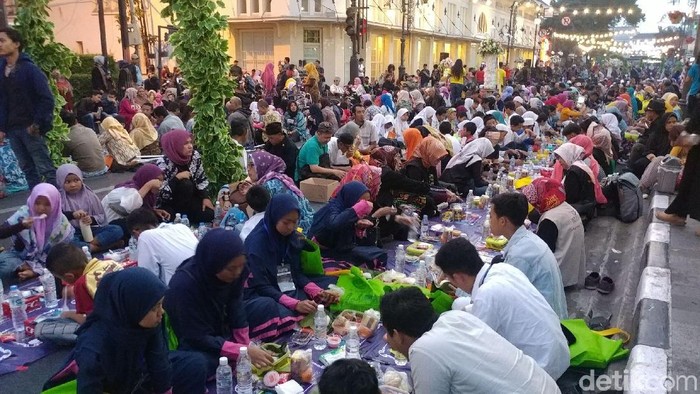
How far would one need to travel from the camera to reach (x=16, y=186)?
7.77 meters

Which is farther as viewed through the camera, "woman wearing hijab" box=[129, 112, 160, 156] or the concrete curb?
"woman wearing hijab" box=[129, 112, 160, 156]

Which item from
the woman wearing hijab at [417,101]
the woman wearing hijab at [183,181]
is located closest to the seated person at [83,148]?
the woman wearing hijab at [183,181]

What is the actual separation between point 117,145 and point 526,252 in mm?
7661

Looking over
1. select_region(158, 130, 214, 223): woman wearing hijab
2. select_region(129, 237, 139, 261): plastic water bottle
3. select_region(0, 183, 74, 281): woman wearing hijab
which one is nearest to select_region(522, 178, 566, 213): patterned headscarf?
select_region(158, 130, 214, 223): woman wearing hijab

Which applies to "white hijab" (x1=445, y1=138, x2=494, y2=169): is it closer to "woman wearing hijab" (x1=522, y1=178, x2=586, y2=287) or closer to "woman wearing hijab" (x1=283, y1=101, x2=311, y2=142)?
"woman wearing hijab" (x1=522, y1=178, x2=586, y2=287)

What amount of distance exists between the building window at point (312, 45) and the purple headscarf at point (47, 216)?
1999 centimetres

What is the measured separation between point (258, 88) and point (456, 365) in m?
14.3

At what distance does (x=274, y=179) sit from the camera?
18.6 feet

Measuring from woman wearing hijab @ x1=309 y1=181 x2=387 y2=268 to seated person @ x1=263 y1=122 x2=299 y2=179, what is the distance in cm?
264

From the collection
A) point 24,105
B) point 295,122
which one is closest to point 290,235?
point 24,105

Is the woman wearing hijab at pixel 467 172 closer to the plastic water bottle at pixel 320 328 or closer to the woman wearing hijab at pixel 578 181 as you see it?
the woman wearing hijab at pixel 578 181

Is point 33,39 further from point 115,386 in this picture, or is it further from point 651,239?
point 651,239

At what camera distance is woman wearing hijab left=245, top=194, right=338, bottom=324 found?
153 inches

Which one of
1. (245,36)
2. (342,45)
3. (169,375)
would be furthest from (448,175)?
(245,36)
